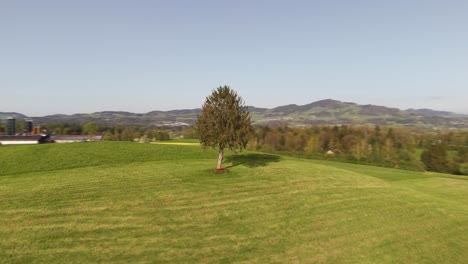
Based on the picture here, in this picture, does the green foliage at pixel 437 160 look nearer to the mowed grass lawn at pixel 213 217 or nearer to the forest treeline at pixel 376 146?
the forest treeline at pixel 376 146

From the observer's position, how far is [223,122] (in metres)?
Answer: 36.1

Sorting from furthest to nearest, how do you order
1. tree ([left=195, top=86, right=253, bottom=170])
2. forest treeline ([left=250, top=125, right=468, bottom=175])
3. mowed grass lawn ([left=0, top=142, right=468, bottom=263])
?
forest treeline ([left=250, top=125, right=468, bottom=175]), tree ([left=195, top=86, right=253, bottom=170]), mowed grass lawn ([left=0, top=142, right=468, bottom=263])

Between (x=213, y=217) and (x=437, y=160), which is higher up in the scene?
(x=213, y=217)

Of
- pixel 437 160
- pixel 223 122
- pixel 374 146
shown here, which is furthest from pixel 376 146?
pixel 223 122

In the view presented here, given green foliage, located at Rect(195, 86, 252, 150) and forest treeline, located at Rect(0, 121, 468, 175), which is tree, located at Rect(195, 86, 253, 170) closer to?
green foliage, located at Rect(195, 86, 252, 150)

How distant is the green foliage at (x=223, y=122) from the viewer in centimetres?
3584

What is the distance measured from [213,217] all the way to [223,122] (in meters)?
15.6

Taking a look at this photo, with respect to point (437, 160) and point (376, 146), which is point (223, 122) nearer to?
point (437, 160)

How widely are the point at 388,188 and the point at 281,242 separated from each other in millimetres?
24623

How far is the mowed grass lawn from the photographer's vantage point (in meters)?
17.2

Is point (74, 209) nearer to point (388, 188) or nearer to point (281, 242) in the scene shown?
point (281, 242)

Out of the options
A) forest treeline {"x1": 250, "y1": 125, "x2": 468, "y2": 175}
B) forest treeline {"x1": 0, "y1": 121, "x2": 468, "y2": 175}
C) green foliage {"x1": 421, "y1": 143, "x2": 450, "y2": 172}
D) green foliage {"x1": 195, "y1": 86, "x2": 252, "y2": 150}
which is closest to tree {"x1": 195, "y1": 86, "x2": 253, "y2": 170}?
green foliage {"x1": 195, "y1": 86, "x2": 252, "y2": 150}

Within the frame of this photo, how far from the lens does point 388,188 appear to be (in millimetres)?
36906

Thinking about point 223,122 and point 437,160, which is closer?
point 223,122
